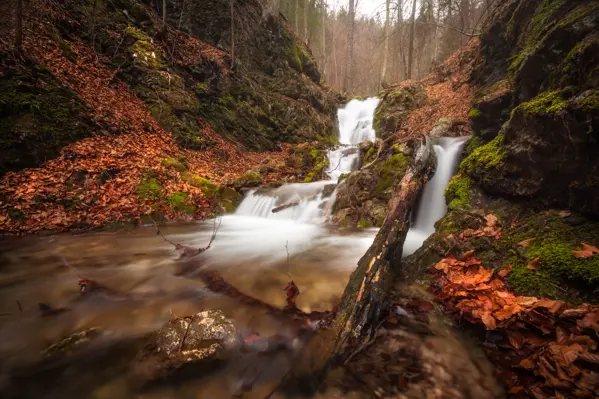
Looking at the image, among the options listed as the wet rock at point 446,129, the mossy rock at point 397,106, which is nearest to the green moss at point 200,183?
the wet rock at point 446,129

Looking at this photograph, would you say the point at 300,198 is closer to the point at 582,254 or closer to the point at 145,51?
the point at 582,254

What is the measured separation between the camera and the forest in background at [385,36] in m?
18.6

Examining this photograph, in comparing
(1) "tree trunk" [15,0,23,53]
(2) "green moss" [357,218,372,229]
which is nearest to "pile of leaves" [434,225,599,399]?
(2) "green moss" [357,218,372,229]

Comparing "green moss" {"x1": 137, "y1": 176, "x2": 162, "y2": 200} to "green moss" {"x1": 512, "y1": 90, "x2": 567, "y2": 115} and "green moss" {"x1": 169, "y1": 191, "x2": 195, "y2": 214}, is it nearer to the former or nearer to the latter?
"green moss" {"x1": 169, "y1": 191, "x2": 195, "y2": 214}

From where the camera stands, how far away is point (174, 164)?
8086 millimetres

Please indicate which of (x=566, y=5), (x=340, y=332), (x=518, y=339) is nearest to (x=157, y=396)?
(x=340, y=332)

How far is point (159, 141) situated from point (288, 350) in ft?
28.3

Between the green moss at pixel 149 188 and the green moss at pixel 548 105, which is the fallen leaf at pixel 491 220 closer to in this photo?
the green moss at pixel 548 105

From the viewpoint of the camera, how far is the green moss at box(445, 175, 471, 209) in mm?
4790

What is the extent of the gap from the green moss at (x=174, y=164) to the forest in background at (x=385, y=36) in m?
8.30

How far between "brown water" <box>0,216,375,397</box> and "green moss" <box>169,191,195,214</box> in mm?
1026

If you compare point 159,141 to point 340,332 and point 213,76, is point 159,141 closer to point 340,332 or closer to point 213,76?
point 213,76

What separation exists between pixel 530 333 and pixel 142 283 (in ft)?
14.0

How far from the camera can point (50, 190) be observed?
545cm
